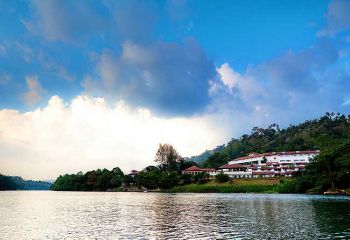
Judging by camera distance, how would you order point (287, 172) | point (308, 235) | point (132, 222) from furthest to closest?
point (287, 172) < point (132, 222) < point (308, 235)

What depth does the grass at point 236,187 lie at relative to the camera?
153 metres

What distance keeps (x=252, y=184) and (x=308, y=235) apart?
129802mm

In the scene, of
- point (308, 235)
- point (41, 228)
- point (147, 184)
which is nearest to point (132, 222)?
point (41, 228)

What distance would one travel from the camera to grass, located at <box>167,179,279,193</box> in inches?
6031

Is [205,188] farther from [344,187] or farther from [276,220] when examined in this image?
[276,220]

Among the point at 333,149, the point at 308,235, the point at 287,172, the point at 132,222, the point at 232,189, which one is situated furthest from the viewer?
the point at 287,172

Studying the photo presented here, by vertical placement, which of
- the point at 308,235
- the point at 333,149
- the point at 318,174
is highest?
the point at 333,149

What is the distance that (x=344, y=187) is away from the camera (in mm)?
125625

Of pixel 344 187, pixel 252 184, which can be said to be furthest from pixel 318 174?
pixel 252 184

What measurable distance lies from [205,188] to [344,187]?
62815 mm

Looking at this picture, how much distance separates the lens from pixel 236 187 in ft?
529

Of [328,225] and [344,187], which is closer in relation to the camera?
[328,225]

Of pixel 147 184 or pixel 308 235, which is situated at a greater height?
pixel 147 184

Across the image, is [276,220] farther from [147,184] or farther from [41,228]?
[147,184]
